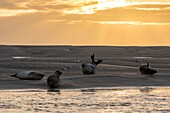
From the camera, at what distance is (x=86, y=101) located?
1966 centimetres

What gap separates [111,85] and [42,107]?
8660 millimetres

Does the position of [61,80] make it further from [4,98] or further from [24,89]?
[4,98]

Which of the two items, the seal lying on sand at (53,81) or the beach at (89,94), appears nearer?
the beach at (89,94)

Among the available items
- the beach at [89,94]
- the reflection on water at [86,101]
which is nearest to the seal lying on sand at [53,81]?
the beach at [89,94]

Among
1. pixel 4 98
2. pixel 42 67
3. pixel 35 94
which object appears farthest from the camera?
pixel 42 67

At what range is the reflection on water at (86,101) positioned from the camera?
57.5 feet

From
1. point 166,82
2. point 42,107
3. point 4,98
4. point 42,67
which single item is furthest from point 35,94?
point 42,67

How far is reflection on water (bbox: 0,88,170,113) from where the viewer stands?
690 inches

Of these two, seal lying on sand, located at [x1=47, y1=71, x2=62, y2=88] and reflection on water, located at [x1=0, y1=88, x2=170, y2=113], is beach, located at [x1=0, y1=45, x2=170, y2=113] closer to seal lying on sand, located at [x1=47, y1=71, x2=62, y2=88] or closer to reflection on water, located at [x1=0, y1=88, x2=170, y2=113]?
reflection on water, located at [x1=0, y1=88, x2=170, y2=113]

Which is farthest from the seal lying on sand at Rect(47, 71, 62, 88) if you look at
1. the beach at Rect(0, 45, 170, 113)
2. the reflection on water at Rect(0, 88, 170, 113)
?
the reflection on water at Rect(0, 88, 170, 113)

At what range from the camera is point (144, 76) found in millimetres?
29422

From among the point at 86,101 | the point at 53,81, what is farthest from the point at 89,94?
the point at 53,81

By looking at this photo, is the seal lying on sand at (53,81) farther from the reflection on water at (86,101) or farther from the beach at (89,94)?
the reflection on water at (86,101)

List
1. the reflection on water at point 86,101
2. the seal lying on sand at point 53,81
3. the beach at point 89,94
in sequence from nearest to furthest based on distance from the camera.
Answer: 1. the reflection on water at point 86,101
2. the beach at point 89,94
3. the seal lying on sand at point 53,81
